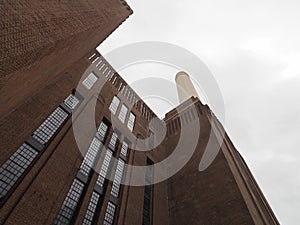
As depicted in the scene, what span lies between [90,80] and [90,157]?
681 cm

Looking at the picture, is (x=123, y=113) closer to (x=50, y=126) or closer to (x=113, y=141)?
(x=113, y=141)

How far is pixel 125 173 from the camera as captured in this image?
14.6m

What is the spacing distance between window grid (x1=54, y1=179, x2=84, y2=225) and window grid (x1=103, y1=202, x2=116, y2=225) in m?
1.84

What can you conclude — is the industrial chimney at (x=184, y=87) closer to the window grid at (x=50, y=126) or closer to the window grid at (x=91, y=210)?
the window grid at (x=50, y=126)

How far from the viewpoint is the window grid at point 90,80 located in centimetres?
1673

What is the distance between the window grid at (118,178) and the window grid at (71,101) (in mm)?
4506

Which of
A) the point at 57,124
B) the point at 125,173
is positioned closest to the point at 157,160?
the point at 125,173

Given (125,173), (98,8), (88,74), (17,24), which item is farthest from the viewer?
(88,74)

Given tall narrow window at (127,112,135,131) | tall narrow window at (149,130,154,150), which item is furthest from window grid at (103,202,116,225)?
tall narrow window at (149,130,154,150)

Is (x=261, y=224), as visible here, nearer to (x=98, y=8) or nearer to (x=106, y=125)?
(x=106, y=125)

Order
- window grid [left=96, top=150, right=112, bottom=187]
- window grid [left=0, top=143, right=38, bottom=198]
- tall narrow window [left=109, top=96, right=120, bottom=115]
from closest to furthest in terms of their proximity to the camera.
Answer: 1. window grid [left=0, top=143, right=38, bottom=198]
2. window grid [left=96, top=150, right=112, bottom=187]
3. tall narrow window [left=109, top=96, right=120, bottom=115]

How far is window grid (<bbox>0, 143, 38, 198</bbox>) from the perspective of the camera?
27.7 feet

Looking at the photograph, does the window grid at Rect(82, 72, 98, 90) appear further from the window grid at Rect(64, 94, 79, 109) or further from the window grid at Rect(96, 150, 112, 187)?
the window grid at Rect(96, 150, 112, 187)

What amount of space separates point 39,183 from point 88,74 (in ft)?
32.6
